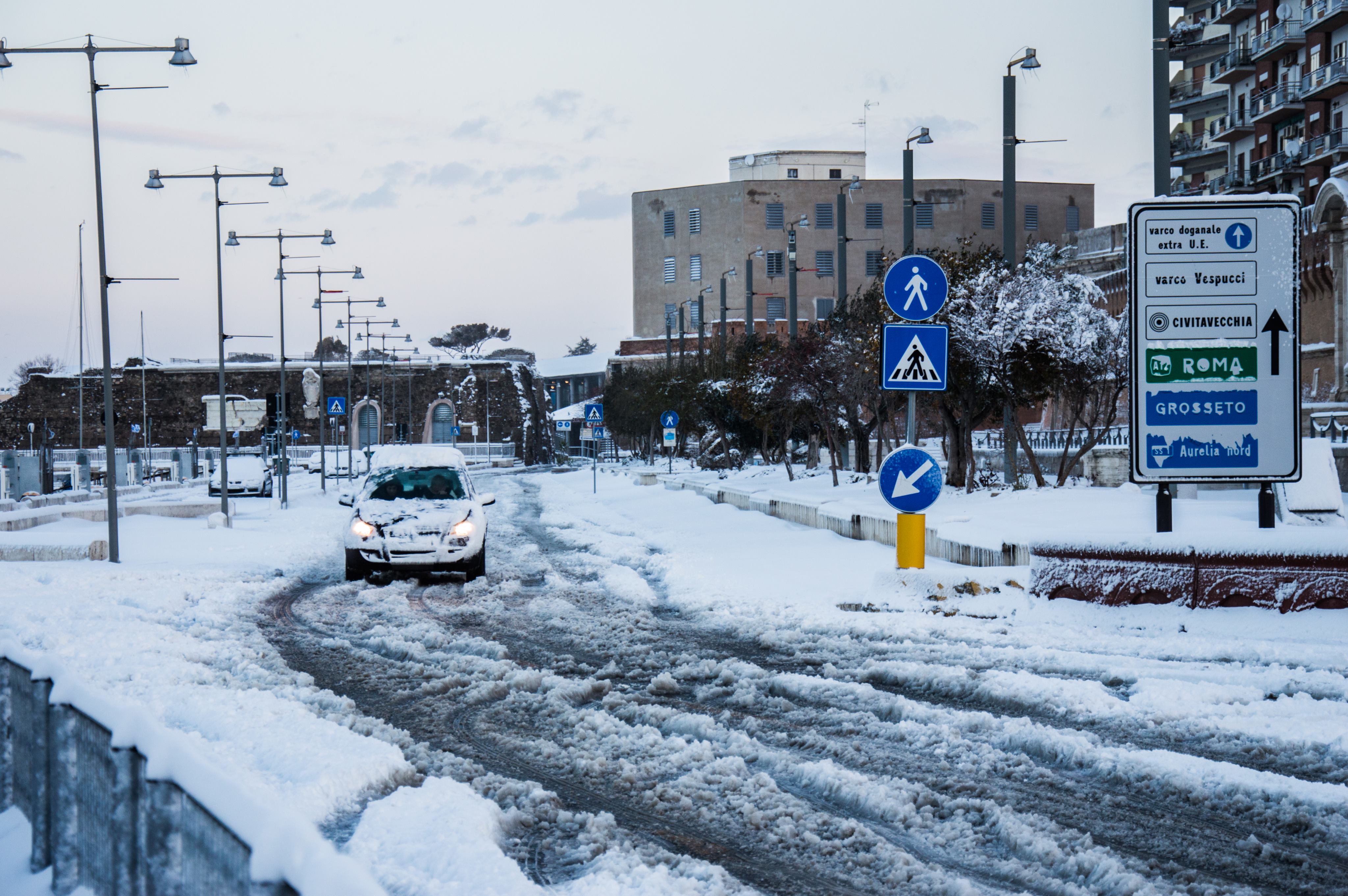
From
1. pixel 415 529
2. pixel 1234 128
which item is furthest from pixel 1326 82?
pixel 415 529

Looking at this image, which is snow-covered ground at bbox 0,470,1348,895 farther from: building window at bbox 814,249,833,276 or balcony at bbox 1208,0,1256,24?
building window at bbox 814,249,833,276

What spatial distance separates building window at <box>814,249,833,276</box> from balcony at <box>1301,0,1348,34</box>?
1812 inches

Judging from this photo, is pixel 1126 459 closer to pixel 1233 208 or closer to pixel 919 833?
pixel 1233 208

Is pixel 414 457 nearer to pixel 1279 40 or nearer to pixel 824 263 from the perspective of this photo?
pixel 1279 40

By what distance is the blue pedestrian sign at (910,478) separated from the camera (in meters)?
11.9

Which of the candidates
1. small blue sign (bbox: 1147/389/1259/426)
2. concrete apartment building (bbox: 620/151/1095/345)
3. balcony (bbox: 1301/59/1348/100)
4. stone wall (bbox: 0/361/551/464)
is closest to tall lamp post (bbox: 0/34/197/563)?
small blue sign (bbox: 1147/389/1259/426)

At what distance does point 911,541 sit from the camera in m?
12.7

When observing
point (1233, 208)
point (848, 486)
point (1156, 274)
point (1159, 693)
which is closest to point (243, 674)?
point (1159, 693)

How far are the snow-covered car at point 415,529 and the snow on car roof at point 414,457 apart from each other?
263 mm

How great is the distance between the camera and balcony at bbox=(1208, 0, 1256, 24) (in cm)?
6506

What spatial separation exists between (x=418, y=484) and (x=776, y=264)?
84326mm

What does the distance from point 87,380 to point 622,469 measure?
182 ft

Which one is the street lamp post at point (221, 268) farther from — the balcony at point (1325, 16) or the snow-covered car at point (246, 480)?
the balcony at point (1325, 16)

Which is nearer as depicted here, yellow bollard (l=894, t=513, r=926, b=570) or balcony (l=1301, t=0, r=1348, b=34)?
yellow bollard (l=894, t=513, r=926, b=570)
